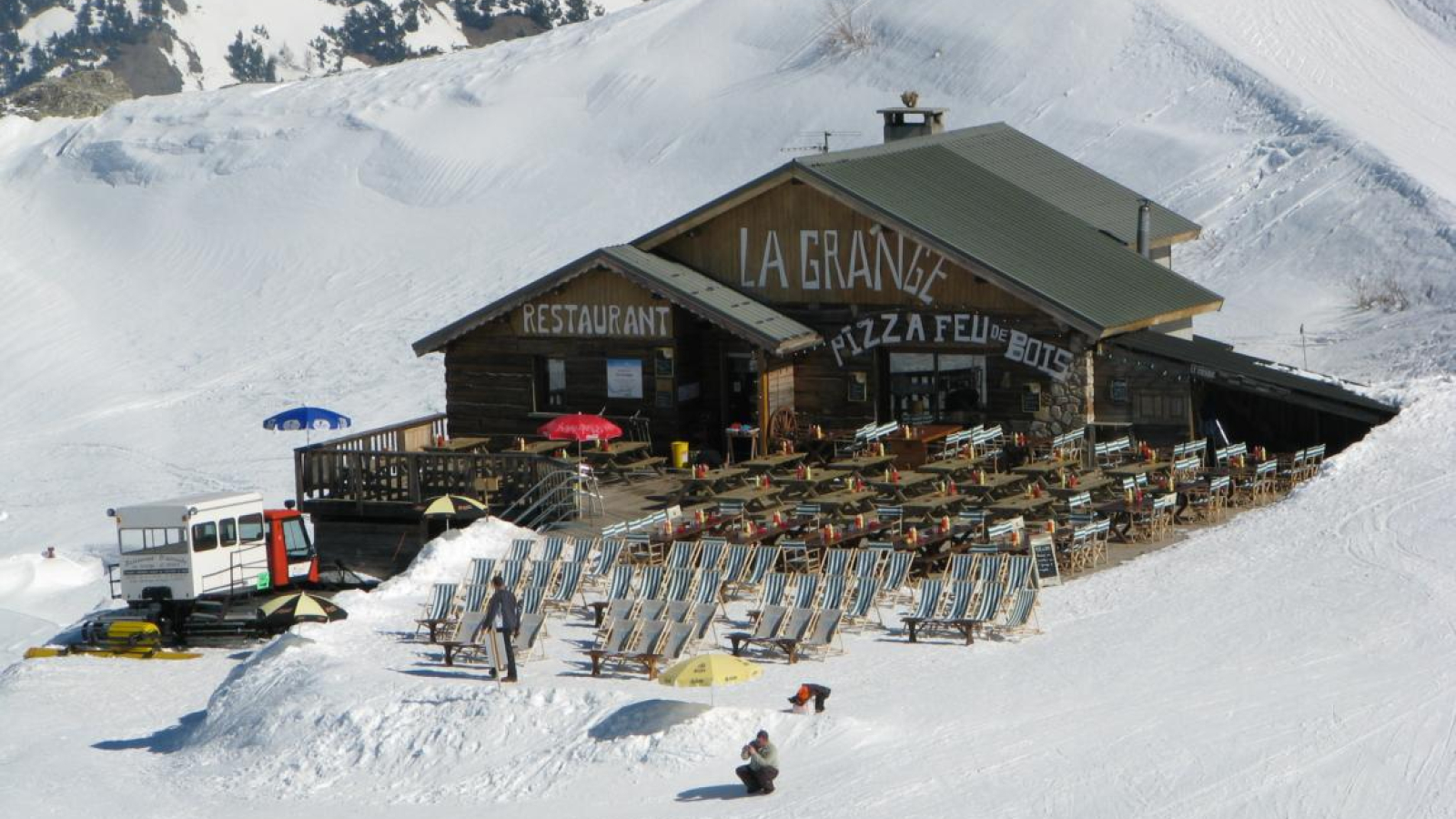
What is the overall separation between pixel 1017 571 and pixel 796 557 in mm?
3479

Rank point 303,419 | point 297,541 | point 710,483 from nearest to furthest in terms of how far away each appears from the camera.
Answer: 1. point 297,541
2. point 710,483
3. point 303,419

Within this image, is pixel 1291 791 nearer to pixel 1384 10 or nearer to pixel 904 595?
pixel 904 595

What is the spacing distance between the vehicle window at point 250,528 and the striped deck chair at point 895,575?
340 inches

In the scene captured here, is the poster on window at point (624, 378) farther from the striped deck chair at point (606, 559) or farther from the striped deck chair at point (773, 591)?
the striped deck chair at point (773, 591)

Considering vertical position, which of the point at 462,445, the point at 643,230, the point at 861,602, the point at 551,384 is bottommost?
the point at 861,602

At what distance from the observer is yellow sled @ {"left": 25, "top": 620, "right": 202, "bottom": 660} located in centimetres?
2653

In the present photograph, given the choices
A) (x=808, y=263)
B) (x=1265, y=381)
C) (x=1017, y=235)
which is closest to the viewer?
(x=1265, y=381)

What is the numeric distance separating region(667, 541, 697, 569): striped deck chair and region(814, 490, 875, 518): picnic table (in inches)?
98.6

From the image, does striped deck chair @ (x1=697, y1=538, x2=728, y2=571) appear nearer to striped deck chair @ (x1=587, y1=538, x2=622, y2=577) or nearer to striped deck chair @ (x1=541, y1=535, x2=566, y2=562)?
striped deck chair @ (x1=587, y1=538, x2=622, y2=577)

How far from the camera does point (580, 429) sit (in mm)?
30812

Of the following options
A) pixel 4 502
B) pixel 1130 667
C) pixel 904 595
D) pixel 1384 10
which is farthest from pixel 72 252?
pixel 1130 667

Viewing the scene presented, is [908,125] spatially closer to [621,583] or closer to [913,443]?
[913,443]

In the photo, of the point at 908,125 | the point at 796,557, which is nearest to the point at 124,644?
the point at 796,557

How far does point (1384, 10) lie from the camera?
2415 inches
